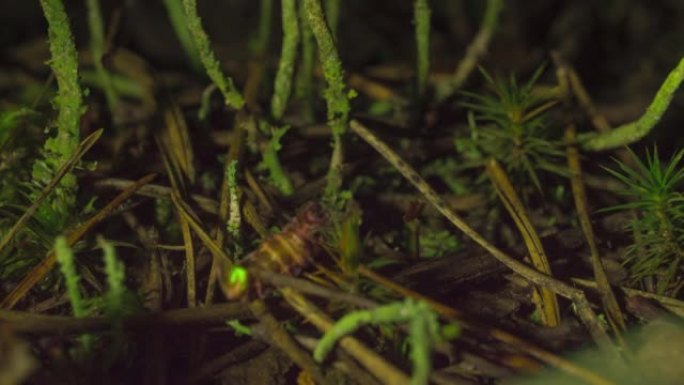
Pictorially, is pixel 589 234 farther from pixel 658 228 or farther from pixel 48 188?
pixel 48 188

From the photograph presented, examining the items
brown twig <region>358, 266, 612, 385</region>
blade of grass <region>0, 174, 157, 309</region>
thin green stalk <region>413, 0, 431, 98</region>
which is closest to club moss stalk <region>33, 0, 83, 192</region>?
blade of grass <region>0, 174, 157, 309</region>

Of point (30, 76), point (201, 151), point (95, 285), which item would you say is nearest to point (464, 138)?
point (201, 151)

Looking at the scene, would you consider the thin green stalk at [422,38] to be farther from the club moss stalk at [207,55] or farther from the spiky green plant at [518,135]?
the club moss stalk at [207,55]

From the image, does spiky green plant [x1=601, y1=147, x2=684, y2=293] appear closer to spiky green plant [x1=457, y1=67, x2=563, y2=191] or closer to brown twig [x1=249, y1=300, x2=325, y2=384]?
spiky green plant [x1=457, y1=67, x2=563, y2=191]

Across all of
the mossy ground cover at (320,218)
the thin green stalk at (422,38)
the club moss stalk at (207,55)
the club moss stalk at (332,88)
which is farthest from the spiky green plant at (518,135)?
the club moss stalk at (207,55)

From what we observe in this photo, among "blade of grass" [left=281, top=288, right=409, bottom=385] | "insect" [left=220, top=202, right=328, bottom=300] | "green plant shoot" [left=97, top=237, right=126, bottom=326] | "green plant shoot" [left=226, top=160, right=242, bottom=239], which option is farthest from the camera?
"green plant shoot" [left=226, top=160, right=242, bottom=239]

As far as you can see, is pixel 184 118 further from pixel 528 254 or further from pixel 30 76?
pixel 528 254
